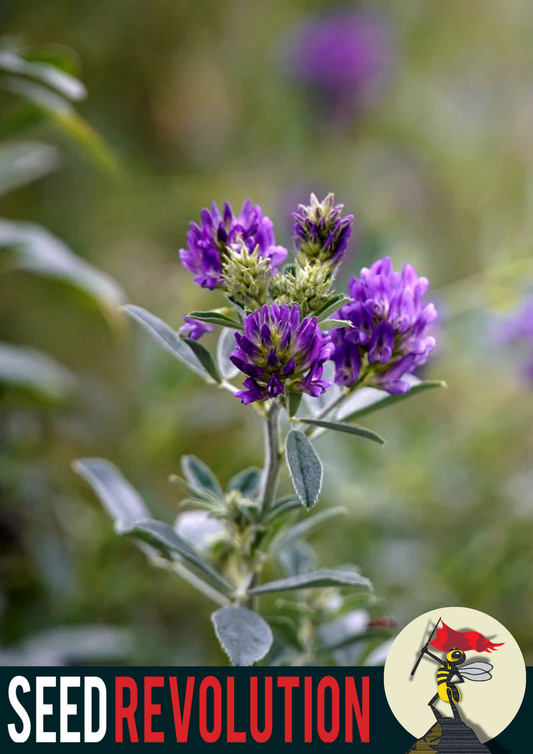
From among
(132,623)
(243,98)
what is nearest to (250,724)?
(132,623)

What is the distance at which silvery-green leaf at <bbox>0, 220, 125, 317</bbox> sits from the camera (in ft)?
3.09

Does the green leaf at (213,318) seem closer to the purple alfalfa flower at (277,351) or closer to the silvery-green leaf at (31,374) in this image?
the purple alfalfa flower at (277,351)

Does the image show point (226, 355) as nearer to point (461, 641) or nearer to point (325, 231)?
point (325, 231)

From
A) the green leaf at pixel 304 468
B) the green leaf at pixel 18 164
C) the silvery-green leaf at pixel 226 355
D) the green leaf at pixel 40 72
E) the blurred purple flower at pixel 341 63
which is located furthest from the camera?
the blurred purple flower at pixel 341 63

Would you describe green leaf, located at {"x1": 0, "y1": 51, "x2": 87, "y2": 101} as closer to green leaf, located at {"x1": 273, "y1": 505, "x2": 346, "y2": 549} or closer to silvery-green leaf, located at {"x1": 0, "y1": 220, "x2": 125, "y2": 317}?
silvery-green leaf, located at {"x1": 0, "y1": 220, "x2": 125, "y2": 317}

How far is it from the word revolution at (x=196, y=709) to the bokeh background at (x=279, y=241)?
28 centimetres

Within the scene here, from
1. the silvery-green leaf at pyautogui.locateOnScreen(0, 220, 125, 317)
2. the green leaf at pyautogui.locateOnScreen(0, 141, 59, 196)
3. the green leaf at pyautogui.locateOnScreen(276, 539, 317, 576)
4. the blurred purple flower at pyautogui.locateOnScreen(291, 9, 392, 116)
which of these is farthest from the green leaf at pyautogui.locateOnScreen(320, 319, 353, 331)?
the blurred purple flower at pyautogui.locateOnScreen(291, 9, 392, 116)

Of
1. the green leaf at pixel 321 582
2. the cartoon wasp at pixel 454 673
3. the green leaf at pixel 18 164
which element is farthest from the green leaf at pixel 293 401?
the green leaf at pixel 18 164

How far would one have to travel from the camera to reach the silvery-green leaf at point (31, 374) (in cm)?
97

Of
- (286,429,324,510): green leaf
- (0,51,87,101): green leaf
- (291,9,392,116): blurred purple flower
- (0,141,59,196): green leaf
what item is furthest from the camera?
(291,9,392,116): blurred purple flower

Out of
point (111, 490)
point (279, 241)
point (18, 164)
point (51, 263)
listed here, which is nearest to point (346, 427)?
point (111, 490)

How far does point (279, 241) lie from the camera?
4.25ft

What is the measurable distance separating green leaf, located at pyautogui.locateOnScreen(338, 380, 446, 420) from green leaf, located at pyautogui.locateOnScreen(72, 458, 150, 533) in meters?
0.19

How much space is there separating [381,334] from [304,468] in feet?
0.35
